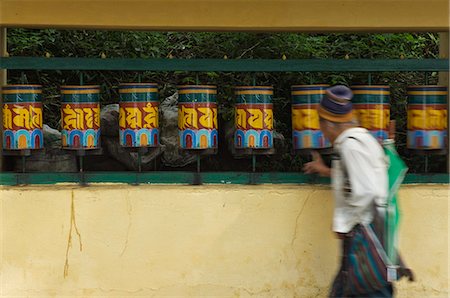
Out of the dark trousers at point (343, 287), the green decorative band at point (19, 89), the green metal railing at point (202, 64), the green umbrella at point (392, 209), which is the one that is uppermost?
the green metal railing at point (202, 64)

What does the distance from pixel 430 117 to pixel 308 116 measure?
0.75 meters

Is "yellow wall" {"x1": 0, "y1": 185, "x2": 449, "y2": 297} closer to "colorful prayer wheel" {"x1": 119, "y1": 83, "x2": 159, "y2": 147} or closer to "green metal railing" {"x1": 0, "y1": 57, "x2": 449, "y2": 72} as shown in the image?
"colorful prayer wheel" {"x1": 119, "y1": 83, "x2": 159, "y2": 147}

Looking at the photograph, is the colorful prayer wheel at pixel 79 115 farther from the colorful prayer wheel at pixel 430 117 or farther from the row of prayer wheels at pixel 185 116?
the colorful prayer wheel at pixel 430 117

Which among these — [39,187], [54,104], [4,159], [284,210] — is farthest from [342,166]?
[54,104]

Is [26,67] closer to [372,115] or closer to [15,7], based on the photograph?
[15,7]

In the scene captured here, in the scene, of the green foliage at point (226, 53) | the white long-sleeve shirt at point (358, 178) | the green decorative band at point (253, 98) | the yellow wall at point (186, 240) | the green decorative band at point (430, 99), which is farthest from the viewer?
the green foliage at point (226, 53)

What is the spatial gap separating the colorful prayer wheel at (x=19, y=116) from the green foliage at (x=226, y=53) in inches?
48.2

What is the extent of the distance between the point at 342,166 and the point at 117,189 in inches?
66.1

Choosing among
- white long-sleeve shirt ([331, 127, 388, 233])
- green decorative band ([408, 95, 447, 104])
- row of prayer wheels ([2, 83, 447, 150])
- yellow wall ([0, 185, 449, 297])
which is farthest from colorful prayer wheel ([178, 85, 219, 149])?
white long-sleeve shirt ([331, 127, 388, 233])

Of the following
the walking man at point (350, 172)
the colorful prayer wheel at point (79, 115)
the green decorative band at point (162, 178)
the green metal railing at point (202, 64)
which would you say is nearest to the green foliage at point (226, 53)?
the green decorative band at point (162, 178)

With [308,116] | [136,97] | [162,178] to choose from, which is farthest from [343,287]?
[136,97]

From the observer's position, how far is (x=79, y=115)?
195 inches

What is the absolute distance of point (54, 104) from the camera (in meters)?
6.73

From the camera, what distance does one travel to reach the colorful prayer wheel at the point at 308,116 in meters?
5.00
